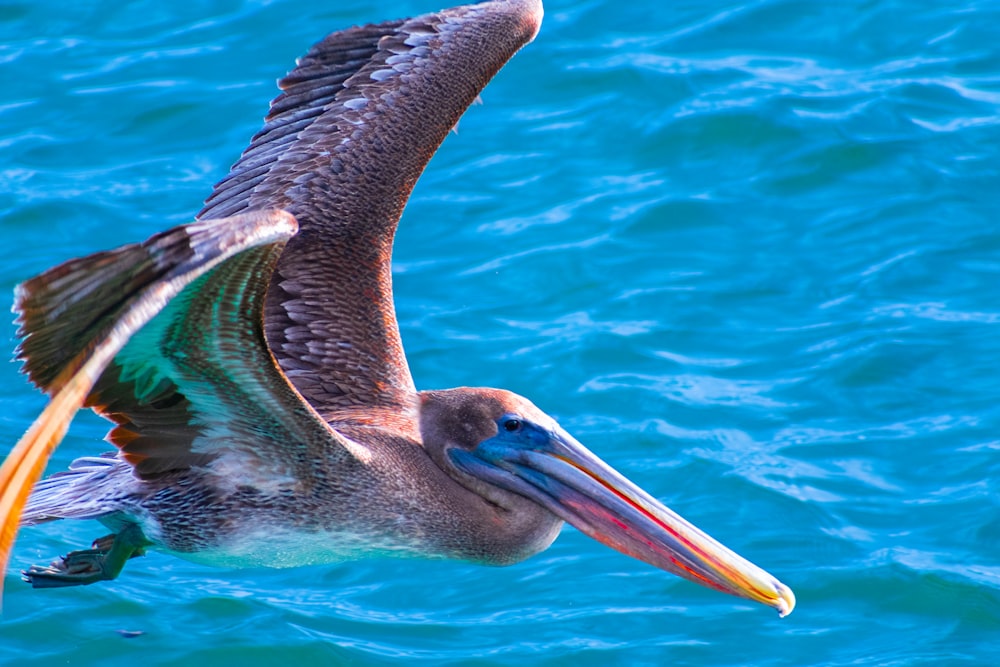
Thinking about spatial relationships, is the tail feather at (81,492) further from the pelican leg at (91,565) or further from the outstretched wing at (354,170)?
the outstretched wing at (354,170)

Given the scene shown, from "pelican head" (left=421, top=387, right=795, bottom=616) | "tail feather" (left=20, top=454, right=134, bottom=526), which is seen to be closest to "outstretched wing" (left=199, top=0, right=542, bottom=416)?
"pelican head" (left=421, top=387, right=795, bottom=616)

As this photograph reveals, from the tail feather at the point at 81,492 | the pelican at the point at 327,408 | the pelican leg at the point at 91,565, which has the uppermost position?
the pelican at the point at 327,408

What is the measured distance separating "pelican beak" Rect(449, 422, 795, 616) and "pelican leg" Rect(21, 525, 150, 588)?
1316mm

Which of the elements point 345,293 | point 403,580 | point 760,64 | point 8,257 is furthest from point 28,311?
point 760,64

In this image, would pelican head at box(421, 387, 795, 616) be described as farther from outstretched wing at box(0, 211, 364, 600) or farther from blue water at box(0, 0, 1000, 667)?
blue water at box(0, 0, 1000, 667)

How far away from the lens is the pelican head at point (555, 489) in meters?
5.64

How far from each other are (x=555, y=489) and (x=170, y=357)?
1.57m

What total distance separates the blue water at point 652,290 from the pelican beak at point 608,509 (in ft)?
3.36

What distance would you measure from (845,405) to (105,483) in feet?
12.8

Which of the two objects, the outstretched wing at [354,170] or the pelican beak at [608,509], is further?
the outstretched wing at [354,170]

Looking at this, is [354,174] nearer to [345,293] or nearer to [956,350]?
[345,293]

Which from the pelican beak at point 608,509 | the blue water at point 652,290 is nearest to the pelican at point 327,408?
the pelican beak at point 608,509

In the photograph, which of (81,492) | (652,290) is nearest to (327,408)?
(81,492)

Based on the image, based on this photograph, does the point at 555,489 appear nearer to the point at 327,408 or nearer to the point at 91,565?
the point at 327,408
